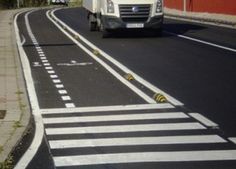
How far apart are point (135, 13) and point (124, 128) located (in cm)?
1628

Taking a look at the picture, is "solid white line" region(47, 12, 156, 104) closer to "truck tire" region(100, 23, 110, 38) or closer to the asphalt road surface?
the asphalt road surface

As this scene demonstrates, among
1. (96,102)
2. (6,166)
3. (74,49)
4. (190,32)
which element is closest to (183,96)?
(96,102)

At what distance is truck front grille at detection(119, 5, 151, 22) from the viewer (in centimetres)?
2603

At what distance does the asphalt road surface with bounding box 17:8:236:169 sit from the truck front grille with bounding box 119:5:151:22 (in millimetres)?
4014

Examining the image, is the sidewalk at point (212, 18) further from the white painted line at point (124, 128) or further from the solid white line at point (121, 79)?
the white painted line at point (124, 128)

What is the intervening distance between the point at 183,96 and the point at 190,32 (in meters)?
17.4

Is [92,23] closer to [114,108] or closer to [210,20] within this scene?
[210,20]

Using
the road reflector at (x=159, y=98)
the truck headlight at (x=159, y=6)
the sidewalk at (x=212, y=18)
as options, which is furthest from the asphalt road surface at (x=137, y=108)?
the sidewalk at (x=212, y=18)

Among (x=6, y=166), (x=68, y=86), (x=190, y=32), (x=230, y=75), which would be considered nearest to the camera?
(x=6, y=166)

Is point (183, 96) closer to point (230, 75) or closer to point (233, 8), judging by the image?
point (230, 75)

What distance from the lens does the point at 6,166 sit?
7961mm

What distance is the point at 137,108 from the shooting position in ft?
38.3

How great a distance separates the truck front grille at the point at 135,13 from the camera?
26031mm

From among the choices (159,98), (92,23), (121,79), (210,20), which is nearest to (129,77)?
(121,79)
